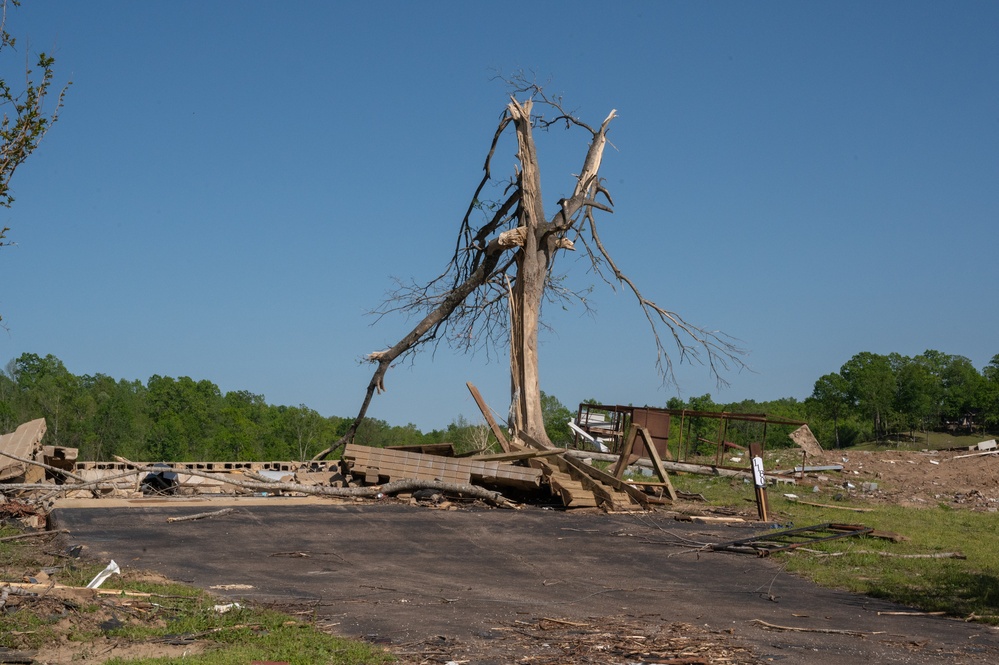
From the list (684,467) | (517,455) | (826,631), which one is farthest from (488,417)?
(826,631)

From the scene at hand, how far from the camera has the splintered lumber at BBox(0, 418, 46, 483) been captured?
586 inches

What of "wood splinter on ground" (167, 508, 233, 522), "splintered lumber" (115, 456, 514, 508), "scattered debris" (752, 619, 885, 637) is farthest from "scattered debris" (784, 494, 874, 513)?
"wood splinter on ground" (167, 508, 233, 522)

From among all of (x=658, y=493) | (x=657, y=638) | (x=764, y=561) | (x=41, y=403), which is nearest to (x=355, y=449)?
(x=658, y=493)

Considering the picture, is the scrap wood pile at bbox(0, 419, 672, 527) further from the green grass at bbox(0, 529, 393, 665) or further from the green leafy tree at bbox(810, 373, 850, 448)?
the green leafy tree at bbox(810, 373, 850, 448)

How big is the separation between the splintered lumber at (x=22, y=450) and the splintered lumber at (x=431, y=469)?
5004mm

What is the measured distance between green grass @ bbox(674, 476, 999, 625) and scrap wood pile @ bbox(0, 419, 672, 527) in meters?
2.91

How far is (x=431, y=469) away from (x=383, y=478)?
90 centimetres

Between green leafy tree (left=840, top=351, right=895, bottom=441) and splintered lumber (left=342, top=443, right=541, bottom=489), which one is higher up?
green leafy tree (left=840, top=351, right=895, bottom=441)

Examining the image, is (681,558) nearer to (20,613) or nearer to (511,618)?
(511,618)

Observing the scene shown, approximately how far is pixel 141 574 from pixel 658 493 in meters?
11.0

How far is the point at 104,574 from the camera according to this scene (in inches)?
332

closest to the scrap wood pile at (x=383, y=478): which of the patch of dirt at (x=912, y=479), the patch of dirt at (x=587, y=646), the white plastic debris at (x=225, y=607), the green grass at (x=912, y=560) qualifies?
the green grass at (x=912, y=560)

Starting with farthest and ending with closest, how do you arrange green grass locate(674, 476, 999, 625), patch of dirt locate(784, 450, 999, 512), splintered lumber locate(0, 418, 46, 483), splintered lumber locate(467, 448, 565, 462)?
patch of dirt locate(784, 450, 999, 512) < splintered lumber locate(467, 448, 565, 462) < splintered lumber locate(0, 418, 46, 483) < green grass locate(674, 476, 999, 625)

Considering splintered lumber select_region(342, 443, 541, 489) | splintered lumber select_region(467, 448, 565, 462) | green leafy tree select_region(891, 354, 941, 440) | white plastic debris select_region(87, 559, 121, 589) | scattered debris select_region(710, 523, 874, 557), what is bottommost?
white plastic debris select_region(87, 559, 121, 589)
